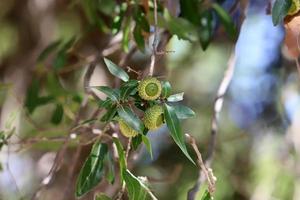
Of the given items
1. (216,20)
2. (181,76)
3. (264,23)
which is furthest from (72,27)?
(216,20)

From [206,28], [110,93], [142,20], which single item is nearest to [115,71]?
[110,93]

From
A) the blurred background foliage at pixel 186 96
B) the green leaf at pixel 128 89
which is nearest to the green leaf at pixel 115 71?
the green leaf at pixel 128 89

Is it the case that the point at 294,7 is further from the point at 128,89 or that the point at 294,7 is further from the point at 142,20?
the point at 142,20

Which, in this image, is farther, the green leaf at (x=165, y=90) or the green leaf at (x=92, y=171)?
the green leaf at (x=92, y=171)

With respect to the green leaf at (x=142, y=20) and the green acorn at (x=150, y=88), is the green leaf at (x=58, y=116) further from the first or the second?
the green acorn at (x=150, y=88)

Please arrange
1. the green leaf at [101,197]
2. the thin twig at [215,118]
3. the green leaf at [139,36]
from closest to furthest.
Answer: the green leaf at [101,197], the thin twig at [215,118], the green leaf at [139,36]

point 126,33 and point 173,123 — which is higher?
point 173,123

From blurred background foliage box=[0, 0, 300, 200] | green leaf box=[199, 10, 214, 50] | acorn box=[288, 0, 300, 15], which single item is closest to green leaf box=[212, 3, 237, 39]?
green leaf box=[199, 10, 214, 50]
